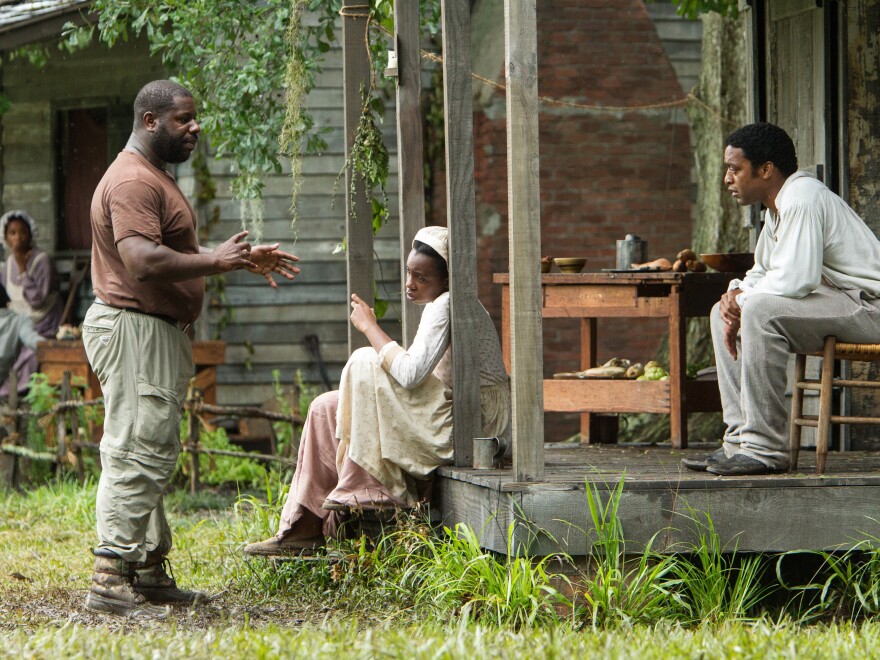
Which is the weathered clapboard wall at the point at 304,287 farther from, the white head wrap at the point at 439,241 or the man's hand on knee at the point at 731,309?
the man's hand on knee at the point at 731,309

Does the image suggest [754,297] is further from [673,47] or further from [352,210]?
[673,47]

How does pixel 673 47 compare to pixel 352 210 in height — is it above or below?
above

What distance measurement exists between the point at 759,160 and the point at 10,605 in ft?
11.8

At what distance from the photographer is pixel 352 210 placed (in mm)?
6473

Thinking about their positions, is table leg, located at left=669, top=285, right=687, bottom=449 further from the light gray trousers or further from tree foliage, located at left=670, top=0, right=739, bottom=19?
tree foliage, located at left=670, top=0, right=739, bottom=19

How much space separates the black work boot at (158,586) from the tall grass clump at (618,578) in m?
1.66

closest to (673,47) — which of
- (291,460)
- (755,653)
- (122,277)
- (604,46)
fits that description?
(604,46)

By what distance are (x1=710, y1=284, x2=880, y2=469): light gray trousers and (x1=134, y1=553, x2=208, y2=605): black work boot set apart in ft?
7.64

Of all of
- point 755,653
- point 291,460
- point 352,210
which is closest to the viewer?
point 755,653

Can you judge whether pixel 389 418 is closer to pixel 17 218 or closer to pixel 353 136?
pixel 353 136

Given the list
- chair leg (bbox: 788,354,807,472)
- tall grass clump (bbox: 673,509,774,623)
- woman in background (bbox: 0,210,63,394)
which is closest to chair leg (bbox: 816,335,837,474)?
chair leg (bbox: 788,354,807,472)

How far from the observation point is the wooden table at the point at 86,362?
1034 cm

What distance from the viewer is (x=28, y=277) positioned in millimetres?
11391

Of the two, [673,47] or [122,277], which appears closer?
[122,277]
